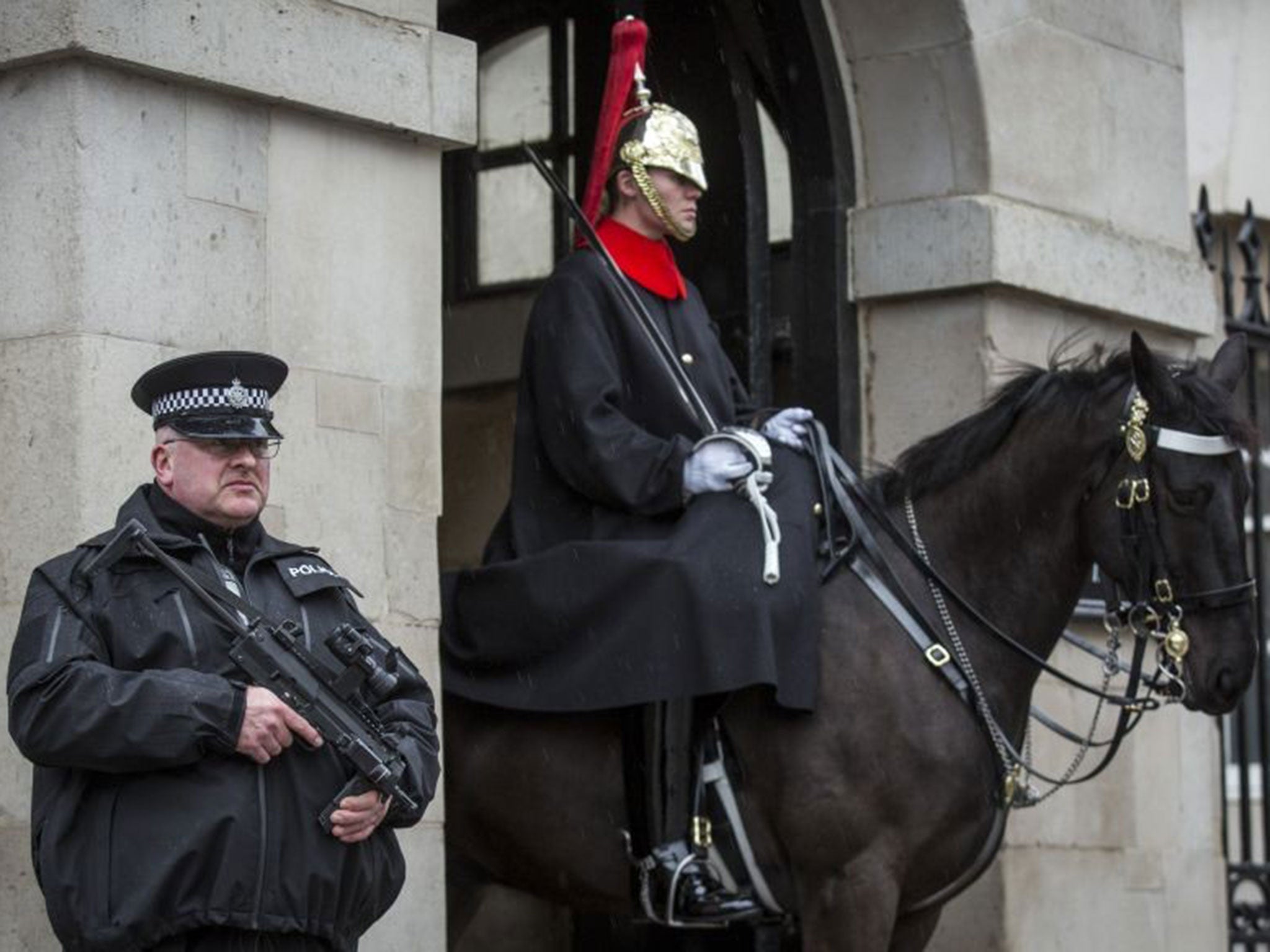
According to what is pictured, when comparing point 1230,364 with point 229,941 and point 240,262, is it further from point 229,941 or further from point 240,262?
point 229,941

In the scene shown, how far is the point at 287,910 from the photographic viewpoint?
16.5ft

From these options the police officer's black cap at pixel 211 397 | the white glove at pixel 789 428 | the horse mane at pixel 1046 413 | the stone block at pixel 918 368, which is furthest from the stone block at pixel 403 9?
the stone block at pixel 918 368

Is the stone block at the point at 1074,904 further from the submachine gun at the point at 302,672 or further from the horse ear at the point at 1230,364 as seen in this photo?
the submachine gun at the point at 302,672

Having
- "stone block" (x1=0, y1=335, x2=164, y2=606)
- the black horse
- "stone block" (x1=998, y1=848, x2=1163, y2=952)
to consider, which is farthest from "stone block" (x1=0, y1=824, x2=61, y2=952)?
"stone block" (x1=998, y1=848, x2=1163, y2=952)

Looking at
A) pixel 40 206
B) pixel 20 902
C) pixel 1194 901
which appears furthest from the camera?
pixel 1194 901

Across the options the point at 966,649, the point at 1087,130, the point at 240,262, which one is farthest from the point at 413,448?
the point at 1087,130

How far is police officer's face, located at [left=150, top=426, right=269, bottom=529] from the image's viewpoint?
525cm

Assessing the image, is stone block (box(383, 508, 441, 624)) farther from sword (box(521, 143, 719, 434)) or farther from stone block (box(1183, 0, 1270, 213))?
stone block (box(1183, 0, 1270, 213))

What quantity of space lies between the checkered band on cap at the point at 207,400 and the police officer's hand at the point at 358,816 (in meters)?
0.78

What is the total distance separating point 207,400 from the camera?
17.5ft

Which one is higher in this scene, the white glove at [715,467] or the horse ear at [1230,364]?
the horse ear at [1230,364]

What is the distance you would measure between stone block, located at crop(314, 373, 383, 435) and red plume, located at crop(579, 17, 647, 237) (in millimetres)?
1031

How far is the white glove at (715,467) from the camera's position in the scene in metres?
7.03

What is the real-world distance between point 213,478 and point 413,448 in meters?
1.73
